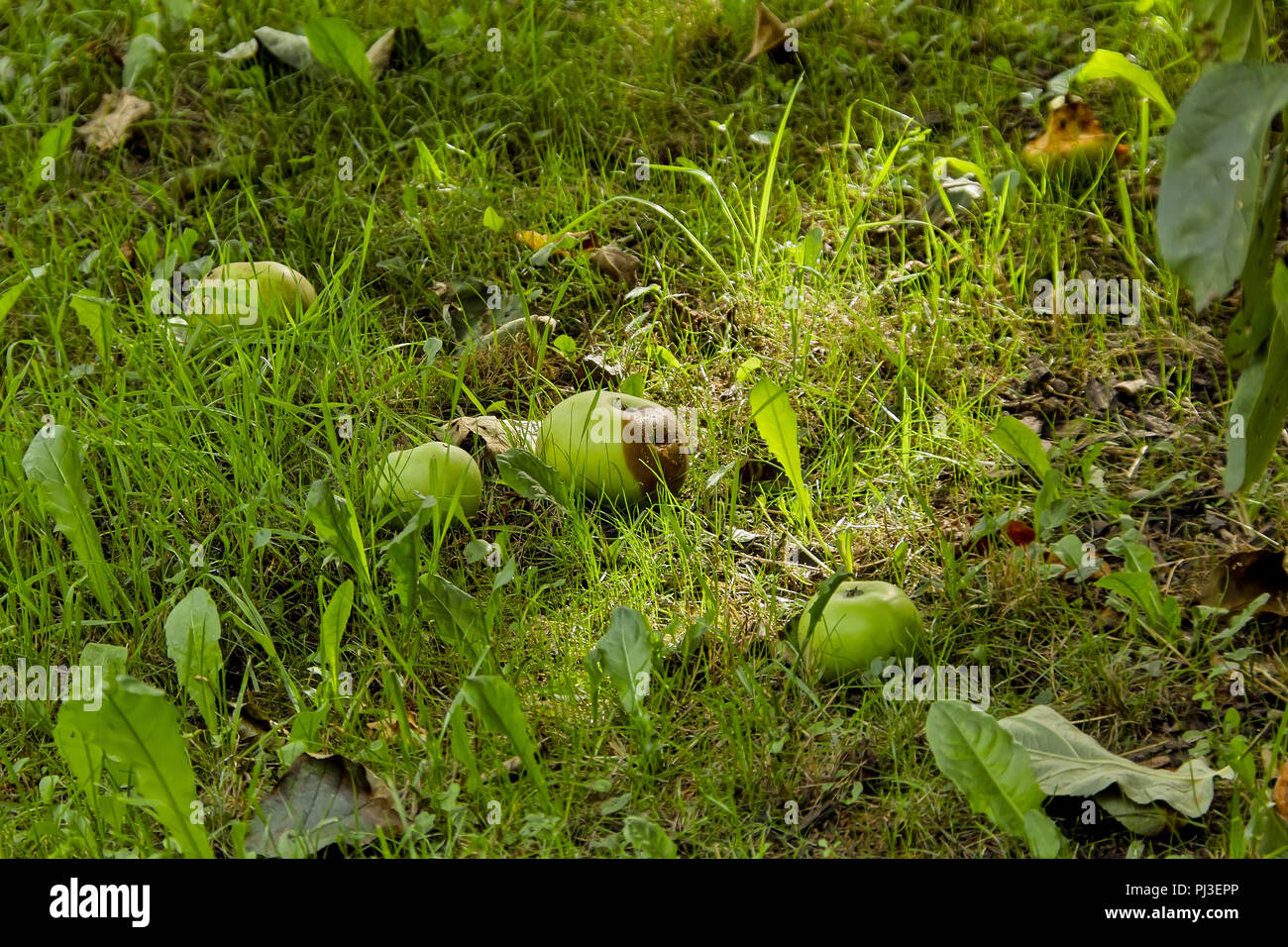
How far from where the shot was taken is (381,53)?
3615 mm

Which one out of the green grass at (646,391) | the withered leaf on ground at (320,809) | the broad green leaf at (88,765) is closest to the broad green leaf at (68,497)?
the green grass at (646,391)

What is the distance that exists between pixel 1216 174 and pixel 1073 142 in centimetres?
187

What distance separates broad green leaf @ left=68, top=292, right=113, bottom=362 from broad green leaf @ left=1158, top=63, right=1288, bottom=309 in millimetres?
2205

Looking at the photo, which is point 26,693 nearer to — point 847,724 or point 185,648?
point 185,648

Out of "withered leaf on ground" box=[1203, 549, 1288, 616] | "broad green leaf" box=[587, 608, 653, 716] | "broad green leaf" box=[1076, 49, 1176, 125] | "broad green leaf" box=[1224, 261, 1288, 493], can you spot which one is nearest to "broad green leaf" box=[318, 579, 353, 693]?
"broad green leaf" box=[587, 608, 653, 716]

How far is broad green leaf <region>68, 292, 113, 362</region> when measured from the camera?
105 inches

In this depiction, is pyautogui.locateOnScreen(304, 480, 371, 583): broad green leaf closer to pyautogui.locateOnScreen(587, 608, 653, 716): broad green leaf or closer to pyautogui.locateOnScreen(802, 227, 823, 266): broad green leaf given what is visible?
pyautogui.locateOnScreen(587, 608, 653, 716): broad green leaf

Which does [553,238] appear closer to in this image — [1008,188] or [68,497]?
[1008,188]

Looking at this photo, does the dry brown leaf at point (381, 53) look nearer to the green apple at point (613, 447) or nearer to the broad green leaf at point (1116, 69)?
the green apple at point (613, 447)

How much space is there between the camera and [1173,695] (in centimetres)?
192

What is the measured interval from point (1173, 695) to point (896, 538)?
0.57 meters

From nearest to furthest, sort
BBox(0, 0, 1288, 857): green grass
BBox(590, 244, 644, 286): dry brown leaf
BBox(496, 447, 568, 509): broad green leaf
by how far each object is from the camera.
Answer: BBox(0, 0, 1288, 857): green grass < BBox(496, 447, 568, 509): broad green leaf < BBox(590, 244, 644, 286): dry brown leaf

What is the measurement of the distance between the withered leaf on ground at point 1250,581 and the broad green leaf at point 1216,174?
877mm

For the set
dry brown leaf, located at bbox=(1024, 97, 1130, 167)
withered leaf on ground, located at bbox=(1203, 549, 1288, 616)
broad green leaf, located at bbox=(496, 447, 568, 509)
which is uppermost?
dry brown leaf, located at bbox=(1024, 97, 1130, 167)
